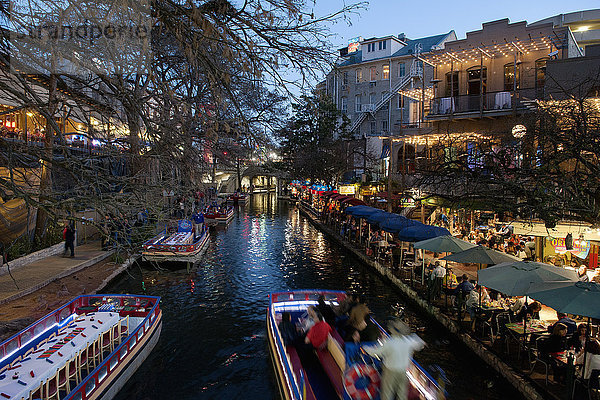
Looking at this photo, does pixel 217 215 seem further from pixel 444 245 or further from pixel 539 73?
pixel 539 73

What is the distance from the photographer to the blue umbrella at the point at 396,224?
61.1 ft

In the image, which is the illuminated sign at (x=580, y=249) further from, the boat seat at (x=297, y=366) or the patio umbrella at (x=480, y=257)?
the boat seat at (x=297, y=366)

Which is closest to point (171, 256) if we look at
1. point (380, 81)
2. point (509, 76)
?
point (509, 76)

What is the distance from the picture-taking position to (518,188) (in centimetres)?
1098

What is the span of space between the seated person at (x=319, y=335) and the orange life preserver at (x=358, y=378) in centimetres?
157

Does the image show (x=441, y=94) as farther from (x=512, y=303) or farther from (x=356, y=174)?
(x=356, y=174)

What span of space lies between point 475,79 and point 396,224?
39.3 ft

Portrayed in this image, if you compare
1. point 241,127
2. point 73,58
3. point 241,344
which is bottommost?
point 241,344

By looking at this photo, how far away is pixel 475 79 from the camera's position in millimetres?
24797

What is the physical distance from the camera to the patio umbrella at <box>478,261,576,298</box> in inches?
399

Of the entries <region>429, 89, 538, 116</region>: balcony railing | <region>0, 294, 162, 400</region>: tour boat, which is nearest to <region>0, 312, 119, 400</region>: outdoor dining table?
<region>0, 294, 162, 400</region>: tour boat

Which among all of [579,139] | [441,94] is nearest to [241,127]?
[579,139]

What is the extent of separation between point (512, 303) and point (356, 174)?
4326 centimetres

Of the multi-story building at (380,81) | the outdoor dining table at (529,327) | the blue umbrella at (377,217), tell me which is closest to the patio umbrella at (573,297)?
the outdoor dining table at (529,327)
